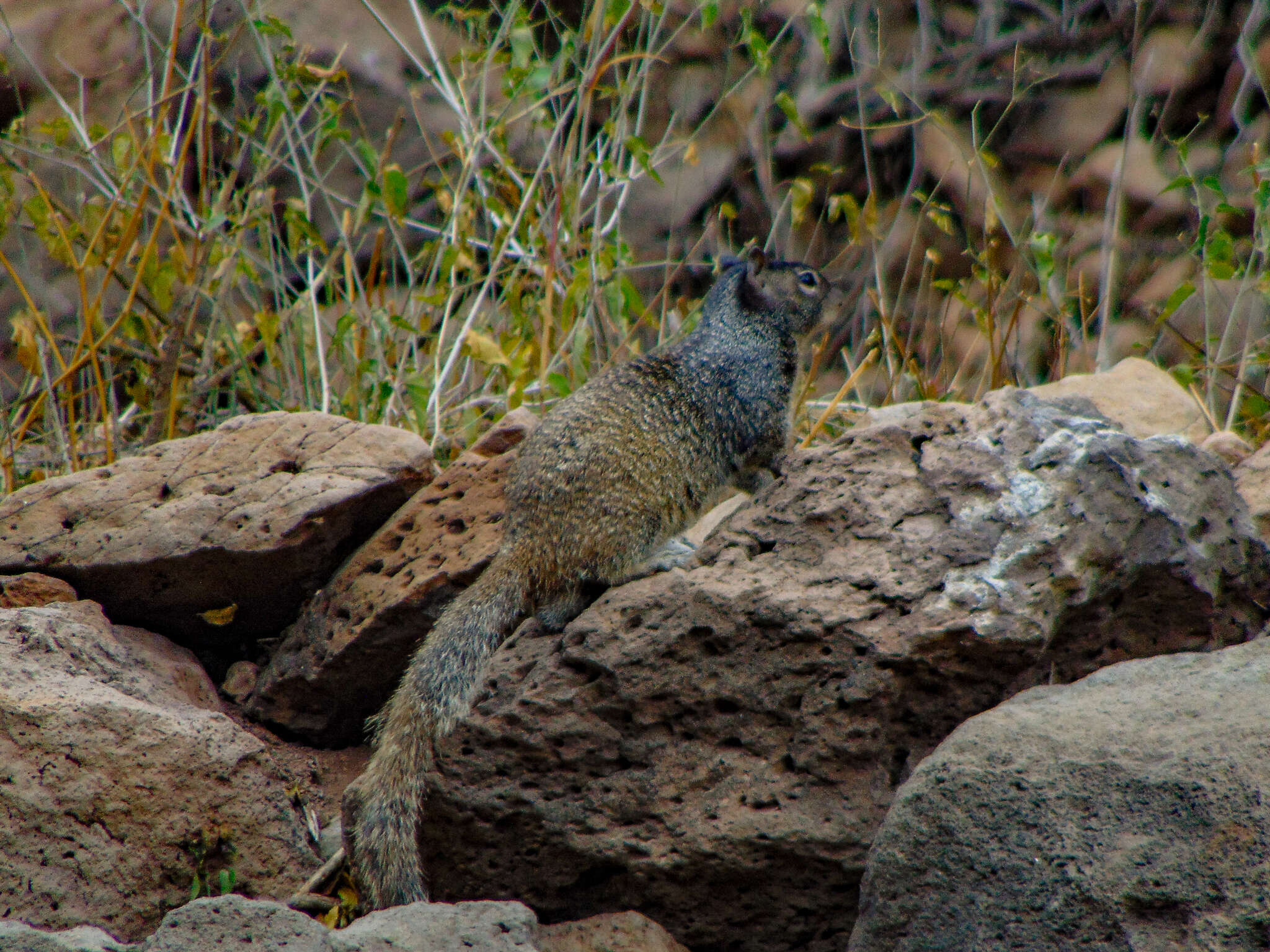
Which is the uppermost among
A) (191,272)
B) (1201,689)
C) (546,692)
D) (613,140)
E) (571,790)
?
(613,140)

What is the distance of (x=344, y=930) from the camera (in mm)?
2680

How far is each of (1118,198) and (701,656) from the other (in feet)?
15.9

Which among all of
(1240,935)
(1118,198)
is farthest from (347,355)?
(1240,935)

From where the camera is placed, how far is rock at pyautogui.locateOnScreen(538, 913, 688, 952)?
10.4 feet

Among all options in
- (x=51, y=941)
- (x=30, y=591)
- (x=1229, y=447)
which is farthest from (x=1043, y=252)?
(x=51, y=941)

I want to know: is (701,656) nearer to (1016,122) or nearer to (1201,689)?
(1201,689)

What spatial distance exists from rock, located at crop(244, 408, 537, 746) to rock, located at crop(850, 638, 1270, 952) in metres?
2.08

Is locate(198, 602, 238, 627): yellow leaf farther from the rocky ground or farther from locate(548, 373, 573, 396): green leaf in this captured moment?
locate(548, 373, 573, 396): green leaf

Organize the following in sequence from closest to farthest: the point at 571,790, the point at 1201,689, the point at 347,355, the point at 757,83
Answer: the point at 1201,689 → the point at 571,790 → the point at 347,355 → the point at 757,83

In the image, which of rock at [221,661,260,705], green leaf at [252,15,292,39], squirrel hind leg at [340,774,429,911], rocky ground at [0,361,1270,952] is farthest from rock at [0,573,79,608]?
green leaf at [252,15,292,39]

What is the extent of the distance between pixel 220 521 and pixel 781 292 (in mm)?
2557

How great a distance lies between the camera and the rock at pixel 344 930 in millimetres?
2537

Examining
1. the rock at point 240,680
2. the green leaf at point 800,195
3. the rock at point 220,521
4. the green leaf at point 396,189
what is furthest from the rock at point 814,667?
the green leaf at point 800,195

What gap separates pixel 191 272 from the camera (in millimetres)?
5770
